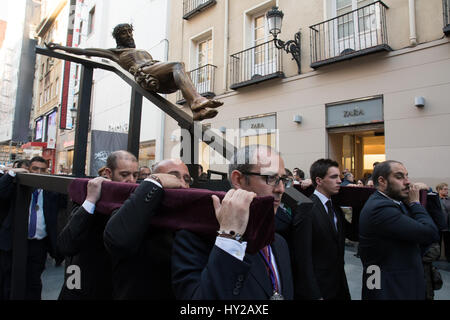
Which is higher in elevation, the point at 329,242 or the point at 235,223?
the point at 235,223

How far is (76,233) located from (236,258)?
1.14 metres

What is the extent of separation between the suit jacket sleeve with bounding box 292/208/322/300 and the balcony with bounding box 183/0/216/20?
10.7m

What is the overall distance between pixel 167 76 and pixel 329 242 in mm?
1937

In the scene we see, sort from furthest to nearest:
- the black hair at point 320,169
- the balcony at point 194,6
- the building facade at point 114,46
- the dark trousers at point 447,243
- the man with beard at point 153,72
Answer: the building facade at point 114,46 → the balcony at point 194,6 → the dark trousers at point 447,243 → the black hair at point 320,169 → the man with beard at point 153,72

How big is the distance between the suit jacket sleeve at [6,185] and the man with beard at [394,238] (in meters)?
3.15

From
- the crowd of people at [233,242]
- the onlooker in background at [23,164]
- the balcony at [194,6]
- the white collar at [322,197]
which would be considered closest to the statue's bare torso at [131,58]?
the crowd of people at [233,242]

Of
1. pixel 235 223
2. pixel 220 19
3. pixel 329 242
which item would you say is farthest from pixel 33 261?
pixel 220 19

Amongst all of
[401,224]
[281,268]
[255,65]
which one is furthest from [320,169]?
[255,65]

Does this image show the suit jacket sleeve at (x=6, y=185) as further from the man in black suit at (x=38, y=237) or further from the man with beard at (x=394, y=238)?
the man with beard at (x=394, y=238)

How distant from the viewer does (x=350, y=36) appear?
7742mm

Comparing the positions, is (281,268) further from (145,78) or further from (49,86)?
(49,86)

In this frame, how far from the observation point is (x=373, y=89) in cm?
726

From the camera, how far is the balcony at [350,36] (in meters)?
7.13

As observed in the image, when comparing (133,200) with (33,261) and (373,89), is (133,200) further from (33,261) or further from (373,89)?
(373,89)
